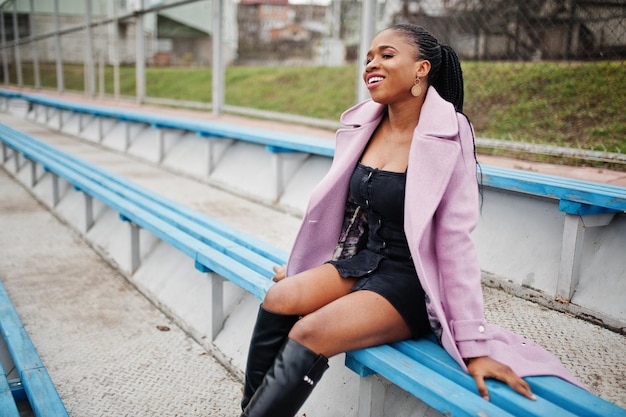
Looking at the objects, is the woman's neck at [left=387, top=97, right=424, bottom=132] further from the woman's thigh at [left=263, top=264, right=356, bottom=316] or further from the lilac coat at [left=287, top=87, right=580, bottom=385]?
the woman's thigh at [left=263, top=264, right=356, bottom=316]

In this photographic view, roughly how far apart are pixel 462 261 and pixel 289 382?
61 centimetres

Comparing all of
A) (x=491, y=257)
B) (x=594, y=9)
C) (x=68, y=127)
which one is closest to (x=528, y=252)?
(x=491, y=257)

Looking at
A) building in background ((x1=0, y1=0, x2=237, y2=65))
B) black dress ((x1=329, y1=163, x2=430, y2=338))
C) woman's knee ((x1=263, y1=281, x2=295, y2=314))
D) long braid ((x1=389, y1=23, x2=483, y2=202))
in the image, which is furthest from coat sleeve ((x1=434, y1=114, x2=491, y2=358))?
building in background ((x1=0, y1=0, x2=237, y2=65))

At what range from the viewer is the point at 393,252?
1.96m

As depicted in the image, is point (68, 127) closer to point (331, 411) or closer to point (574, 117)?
point (574, 117)

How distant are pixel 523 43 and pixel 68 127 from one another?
7703 millimetres

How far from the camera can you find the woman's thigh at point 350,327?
1716 mm

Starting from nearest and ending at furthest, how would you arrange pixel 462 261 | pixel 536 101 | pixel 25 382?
pixel 462 261 → pixel 25 382 → pixel 536 101

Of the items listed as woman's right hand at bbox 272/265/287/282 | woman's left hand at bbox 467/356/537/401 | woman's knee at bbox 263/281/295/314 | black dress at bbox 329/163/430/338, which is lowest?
woman's right hand at bbox 272/265/287/282

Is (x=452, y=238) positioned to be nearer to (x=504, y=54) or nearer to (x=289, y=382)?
(x=289, y=382)

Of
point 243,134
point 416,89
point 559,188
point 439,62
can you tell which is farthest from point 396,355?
point 243,134

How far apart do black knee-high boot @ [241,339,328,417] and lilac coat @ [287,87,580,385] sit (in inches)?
15.4

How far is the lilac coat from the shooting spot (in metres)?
1.62

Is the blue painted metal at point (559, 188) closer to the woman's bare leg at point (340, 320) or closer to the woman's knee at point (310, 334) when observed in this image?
the woman's bare leg at point (340, 320)
